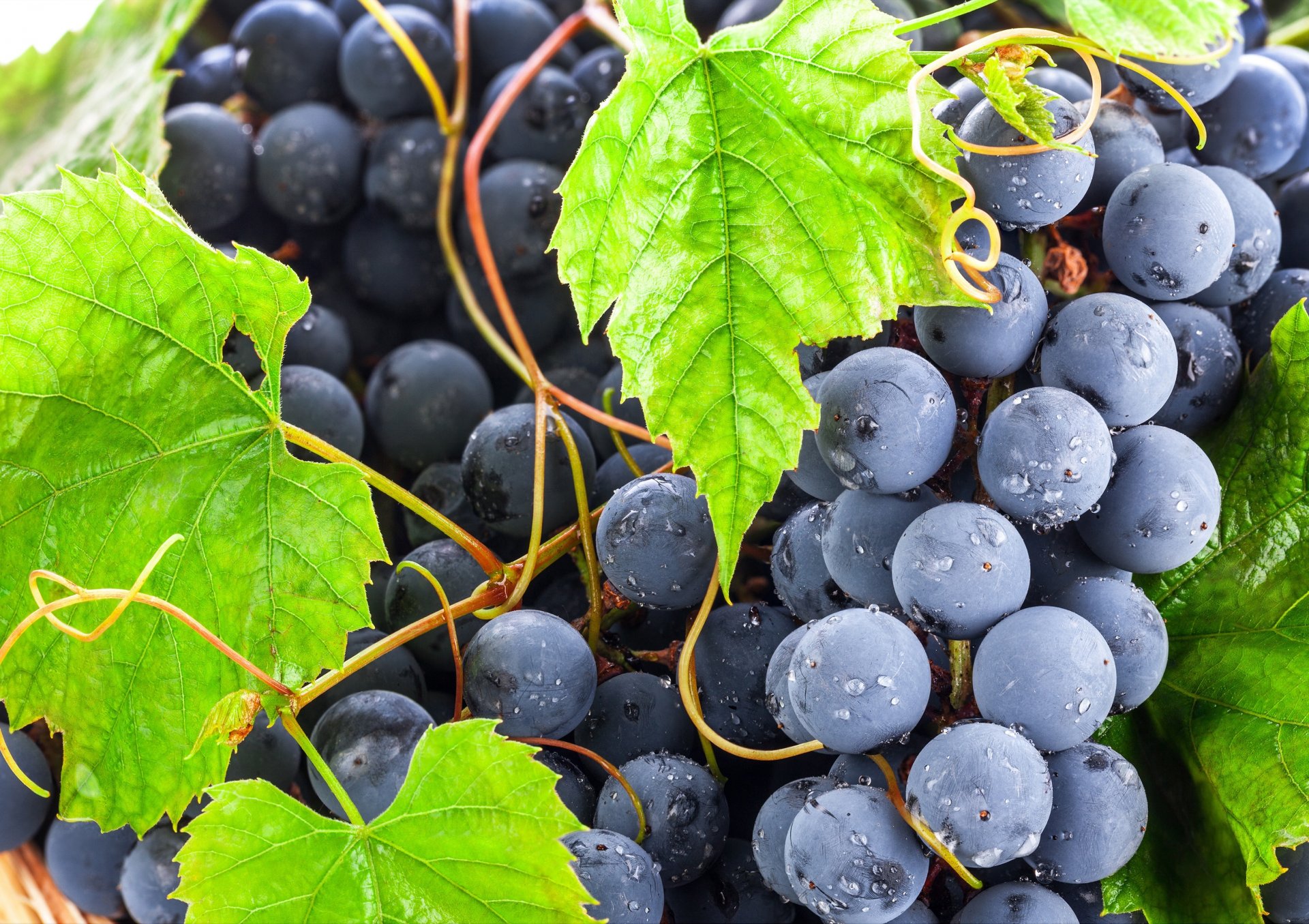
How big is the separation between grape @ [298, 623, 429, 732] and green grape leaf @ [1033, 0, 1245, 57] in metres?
0.42

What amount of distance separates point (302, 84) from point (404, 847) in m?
0.59

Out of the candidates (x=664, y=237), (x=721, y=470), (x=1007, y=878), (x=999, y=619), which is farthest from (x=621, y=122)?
(x=1007, y=878)

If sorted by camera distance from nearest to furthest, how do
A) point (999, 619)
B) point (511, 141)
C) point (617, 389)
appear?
point (999, 619), point (617, 389), point (511, 141)

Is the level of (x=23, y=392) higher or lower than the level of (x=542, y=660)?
higher

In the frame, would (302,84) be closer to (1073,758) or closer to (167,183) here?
(167,183)

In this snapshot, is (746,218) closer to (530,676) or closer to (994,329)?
(994,329)

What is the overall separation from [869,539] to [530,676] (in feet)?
0.57

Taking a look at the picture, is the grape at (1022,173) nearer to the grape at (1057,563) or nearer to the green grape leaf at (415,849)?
the grape at (1057,563)

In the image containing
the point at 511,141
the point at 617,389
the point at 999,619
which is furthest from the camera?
the point at 511,141

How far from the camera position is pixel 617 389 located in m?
0.65

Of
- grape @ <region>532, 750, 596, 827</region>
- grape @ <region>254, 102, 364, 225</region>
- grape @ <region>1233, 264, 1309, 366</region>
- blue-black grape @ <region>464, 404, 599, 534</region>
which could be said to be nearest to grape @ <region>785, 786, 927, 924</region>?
grape @ <region>532, 750, 596, 827</region>

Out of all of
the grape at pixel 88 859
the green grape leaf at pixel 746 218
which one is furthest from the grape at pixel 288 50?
the grape at pixel 88 859

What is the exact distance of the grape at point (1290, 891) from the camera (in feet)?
1.62

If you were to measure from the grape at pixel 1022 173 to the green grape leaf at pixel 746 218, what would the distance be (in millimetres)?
25
